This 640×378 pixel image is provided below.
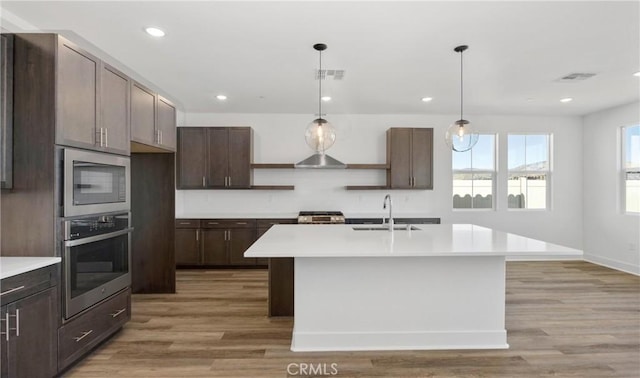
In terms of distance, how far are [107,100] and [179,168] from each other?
116 inches

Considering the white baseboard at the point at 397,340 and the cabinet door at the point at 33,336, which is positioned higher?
the cabinet door at the point at 33,336

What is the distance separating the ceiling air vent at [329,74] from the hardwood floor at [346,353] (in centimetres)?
261

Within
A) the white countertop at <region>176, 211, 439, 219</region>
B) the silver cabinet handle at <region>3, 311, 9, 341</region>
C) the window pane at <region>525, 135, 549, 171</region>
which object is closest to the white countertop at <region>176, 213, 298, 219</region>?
the white countertop at <region>176, 211, 439, 219</region>

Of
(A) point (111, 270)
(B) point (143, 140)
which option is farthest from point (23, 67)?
(A) point (111, 270)

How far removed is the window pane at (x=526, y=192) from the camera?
19.8ft

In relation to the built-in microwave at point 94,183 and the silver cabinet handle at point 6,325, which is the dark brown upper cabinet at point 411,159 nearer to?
the built-in microwave at point 94,183

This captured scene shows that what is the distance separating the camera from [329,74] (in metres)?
3.72

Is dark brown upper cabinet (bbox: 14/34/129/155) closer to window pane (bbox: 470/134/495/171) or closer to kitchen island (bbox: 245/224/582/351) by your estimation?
kitchen island (bbox: 245/224/582/351)

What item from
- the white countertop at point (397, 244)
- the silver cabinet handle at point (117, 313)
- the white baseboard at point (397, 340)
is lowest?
the white baseboard at point (397, 340)

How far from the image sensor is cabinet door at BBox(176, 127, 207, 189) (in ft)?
18.1

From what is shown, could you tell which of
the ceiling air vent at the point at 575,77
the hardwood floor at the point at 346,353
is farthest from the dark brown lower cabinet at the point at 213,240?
the ceiling air vent at the point at 575,77

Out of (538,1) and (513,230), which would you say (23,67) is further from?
(513,230)

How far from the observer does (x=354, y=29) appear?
8.80 feet

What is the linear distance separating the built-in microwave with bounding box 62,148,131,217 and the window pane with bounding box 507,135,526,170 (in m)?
5.98
